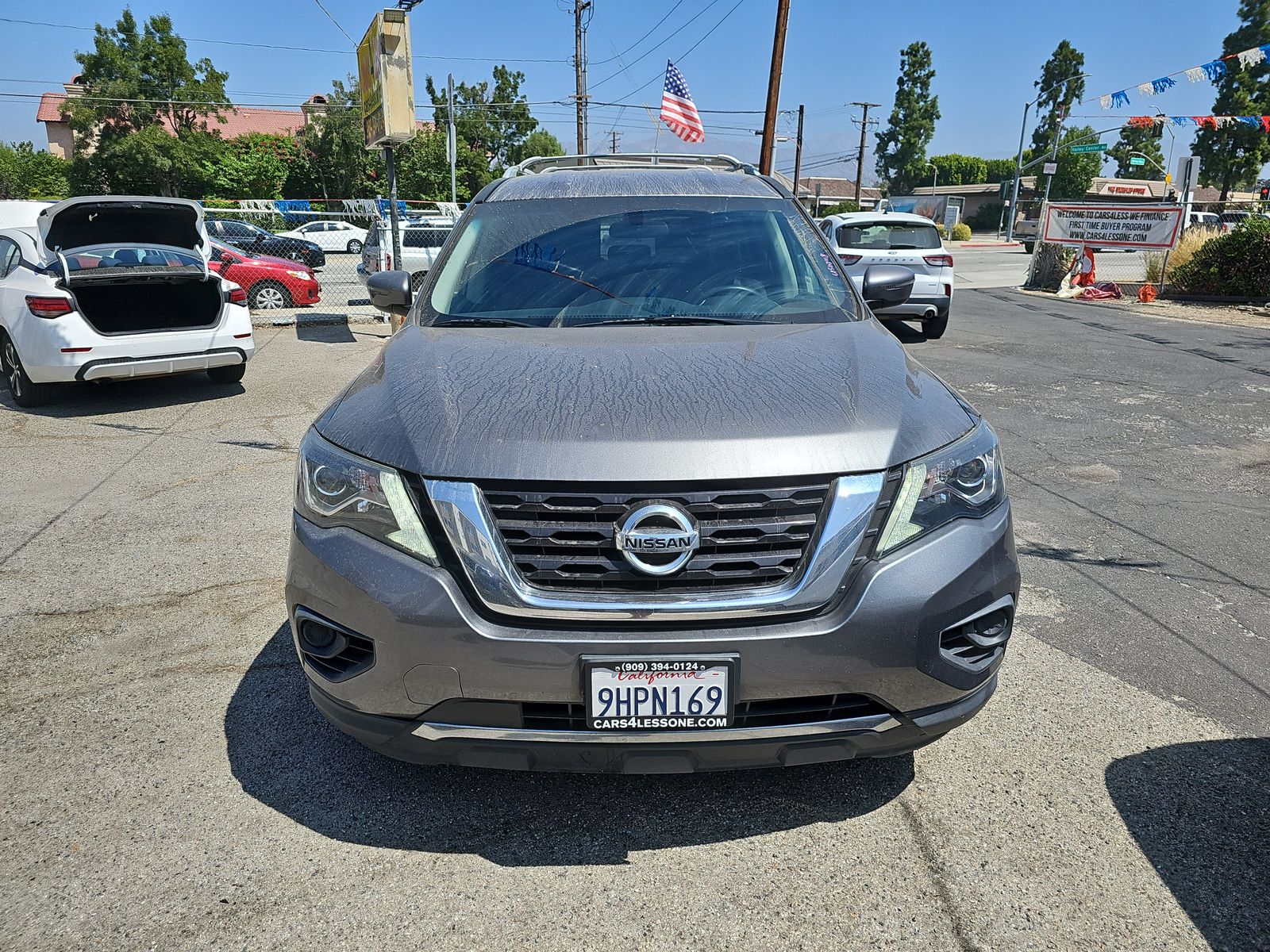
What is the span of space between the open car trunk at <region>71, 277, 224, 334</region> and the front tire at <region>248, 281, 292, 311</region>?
6466 mm

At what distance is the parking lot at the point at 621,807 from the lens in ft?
7.14

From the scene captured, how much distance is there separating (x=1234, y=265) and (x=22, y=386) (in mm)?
21002

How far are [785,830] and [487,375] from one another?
1.51m

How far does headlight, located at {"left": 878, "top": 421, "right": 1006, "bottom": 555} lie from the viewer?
86.1 inches

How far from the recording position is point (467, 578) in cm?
212

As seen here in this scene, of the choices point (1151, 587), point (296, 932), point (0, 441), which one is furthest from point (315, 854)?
point (0, 441)

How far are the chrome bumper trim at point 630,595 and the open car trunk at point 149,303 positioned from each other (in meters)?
7.07

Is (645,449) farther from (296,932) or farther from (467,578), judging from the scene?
(296,932)

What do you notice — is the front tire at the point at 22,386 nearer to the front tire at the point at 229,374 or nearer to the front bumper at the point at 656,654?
the front tire at the point at 229,374

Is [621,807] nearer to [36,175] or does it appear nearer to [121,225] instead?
[121,225]

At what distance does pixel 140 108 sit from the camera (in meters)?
48.4

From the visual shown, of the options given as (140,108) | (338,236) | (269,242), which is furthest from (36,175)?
(269,242)

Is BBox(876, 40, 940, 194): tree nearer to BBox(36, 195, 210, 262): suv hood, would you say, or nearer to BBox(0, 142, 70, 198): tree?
BBox(0, 142, 70, 198): tree

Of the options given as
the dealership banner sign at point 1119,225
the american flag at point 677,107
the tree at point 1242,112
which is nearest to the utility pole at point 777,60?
the american flag at point 677,107
